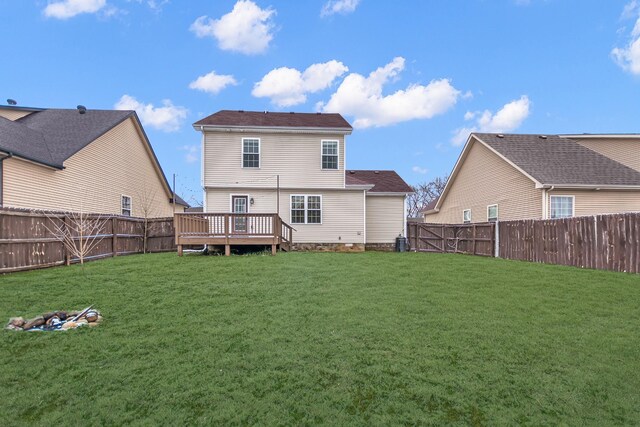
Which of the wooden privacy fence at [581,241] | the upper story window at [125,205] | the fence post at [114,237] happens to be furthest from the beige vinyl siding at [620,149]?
the upper story window at [125,205]

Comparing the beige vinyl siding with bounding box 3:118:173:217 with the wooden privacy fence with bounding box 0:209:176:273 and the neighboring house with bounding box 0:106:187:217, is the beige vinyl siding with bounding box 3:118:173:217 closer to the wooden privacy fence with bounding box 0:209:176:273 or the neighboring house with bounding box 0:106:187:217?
the neighboring house with bounding box 0:106:187:217

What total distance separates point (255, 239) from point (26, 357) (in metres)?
7.98

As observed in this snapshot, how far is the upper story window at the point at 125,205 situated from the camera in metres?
17.6

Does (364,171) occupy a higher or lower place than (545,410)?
higher

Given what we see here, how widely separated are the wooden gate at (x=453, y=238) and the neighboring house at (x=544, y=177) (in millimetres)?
2046

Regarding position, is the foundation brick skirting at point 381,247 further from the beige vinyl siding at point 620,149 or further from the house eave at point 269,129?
the beige vinyl siding at point 620,149

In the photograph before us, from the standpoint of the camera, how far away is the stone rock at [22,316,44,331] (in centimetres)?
455

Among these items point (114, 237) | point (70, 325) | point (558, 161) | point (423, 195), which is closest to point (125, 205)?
point (114, 237)

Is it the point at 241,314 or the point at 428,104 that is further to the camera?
the point at 428,104

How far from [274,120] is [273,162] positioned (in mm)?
2219

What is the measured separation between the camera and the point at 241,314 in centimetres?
521

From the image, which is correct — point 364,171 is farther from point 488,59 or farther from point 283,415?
point 283,415

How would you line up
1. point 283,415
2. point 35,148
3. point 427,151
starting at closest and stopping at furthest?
point 283,415 < point 35,148 < point 427,151

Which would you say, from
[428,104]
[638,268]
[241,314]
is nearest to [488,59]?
[428,104]
